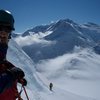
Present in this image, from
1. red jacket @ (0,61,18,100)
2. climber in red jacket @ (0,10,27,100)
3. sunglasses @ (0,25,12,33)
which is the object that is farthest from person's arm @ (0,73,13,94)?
sunglasses @ (0,25,12,33)

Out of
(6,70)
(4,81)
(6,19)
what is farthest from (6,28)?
(4,81)

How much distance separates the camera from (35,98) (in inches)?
875

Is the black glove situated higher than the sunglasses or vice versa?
the sunglasses

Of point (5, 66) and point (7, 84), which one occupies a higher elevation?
point (5, 66)

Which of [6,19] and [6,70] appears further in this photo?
[6,19]

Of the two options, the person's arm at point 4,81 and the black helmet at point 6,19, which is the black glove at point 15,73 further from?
the black helmet at point 6,19

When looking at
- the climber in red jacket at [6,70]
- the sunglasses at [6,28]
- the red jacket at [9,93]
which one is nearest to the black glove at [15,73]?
the climber in red jacket at [6,70]

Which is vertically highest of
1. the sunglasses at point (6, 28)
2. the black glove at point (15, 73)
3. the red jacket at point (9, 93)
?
the sunglasses at point (6, 28)

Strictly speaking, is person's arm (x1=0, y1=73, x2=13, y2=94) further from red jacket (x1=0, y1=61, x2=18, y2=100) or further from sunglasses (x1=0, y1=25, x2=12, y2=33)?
sunglasses (x1=0, y1=25, x2=12, y2=33)

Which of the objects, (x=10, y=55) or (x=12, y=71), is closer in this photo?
(x=12, y=71)

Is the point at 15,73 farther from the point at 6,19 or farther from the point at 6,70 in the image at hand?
the point at 6,19

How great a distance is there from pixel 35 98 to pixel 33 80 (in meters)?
9.79

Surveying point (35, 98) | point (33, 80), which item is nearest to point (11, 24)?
point (35, 98)

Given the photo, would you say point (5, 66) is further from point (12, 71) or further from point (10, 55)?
point (10, 55)
